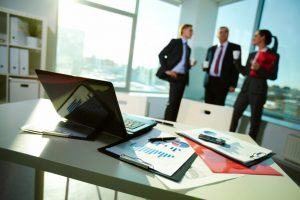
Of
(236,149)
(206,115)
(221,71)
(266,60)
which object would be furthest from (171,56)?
(236,149)

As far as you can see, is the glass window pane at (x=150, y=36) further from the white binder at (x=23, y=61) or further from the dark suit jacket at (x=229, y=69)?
the white binder at (x=23, y=61)

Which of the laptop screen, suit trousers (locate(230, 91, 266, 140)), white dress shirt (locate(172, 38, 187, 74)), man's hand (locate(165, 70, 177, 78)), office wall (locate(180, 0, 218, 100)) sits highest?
office wall (locate(180, 0, 218, 100))

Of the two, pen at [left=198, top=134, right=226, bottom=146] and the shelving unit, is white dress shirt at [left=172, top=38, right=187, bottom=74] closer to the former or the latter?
the shelving unit

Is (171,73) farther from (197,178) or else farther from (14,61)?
(197,178)

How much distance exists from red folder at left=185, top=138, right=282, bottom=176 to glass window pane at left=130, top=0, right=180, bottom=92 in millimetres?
3571

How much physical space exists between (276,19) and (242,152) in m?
3.16

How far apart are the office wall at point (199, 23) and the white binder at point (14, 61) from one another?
115 inches

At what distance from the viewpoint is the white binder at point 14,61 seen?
8.59ft

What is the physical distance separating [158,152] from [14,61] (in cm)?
265

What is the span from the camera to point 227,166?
70 centimetres

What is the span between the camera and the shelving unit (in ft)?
8.46

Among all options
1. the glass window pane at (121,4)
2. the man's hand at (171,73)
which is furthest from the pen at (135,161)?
the glass window pane at (121,4)

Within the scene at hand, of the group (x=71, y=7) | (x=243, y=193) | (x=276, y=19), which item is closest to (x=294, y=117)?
(x=276, y=19)

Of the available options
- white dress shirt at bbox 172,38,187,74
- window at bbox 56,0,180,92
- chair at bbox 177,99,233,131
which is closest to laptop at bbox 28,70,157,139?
chair at bbox 177,99,233,131
